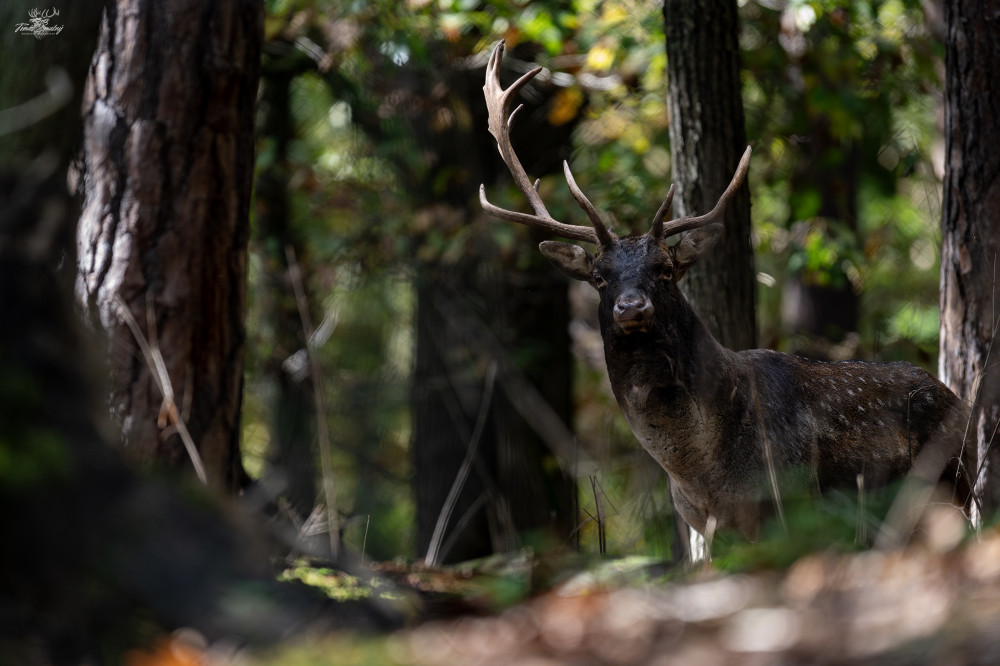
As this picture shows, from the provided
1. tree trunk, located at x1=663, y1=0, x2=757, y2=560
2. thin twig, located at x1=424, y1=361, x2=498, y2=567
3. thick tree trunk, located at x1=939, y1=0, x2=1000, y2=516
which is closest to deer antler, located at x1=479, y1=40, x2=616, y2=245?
tree trunk, located at x1=663, y1=0, x2=757, y2=560

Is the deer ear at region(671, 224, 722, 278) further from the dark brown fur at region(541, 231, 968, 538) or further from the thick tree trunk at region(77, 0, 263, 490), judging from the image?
the thick tree trunk at region(77, 0, 263, 490)

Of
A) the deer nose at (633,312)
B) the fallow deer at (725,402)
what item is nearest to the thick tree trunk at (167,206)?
the fallow deer at (725,402)

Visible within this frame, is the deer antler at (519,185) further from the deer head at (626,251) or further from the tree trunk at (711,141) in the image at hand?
the tree trunk at (711,141)

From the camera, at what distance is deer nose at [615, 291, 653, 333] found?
5164mm

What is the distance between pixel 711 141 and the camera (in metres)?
6.28

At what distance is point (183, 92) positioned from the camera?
536cm

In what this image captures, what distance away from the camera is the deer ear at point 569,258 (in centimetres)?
615

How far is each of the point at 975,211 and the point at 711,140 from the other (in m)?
1.63

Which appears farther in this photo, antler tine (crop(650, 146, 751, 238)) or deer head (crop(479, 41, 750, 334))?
antler tine (crop(650, 146, 751, 238))

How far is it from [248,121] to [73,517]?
11.2 feet
